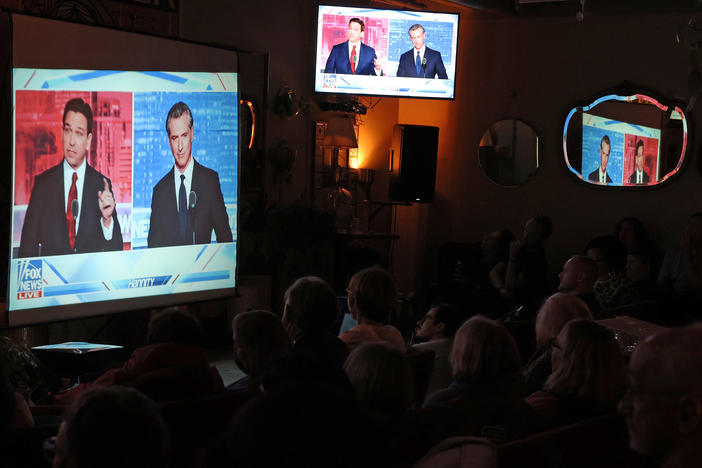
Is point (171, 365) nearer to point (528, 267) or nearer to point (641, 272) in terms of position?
point (528, 267)

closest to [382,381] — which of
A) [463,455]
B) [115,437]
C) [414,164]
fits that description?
[463,455]

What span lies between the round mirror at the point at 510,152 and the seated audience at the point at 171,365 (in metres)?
6.03

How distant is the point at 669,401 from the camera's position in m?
1.65

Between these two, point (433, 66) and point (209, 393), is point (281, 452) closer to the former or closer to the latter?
point (209, 393)

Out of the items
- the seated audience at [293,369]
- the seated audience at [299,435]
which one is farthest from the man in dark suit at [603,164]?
the seated audience at [299,435]

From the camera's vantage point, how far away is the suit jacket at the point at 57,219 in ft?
16.0

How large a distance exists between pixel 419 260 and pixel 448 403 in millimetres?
6392

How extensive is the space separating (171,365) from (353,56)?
17.4 ft

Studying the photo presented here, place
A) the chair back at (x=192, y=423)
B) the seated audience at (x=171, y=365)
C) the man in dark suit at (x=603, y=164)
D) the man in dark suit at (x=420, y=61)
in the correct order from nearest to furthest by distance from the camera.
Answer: the chair back at (x=192, y=423) → the seated audience at (x=171, y=365) → the man in dark suit at (x=420, y=61) → the man in dark suit at (x=603, y=164)

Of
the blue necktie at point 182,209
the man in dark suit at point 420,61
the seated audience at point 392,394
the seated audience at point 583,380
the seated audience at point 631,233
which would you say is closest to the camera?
the seated audience at point 392,394

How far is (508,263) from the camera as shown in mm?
7727

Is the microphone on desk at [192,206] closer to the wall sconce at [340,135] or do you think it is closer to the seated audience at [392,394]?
the wall sconce at [340,135]

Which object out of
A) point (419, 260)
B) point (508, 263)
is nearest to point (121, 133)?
point (508, 263)

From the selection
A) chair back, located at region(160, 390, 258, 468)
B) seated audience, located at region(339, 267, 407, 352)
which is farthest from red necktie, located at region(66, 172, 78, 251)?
chair back, located at region(160, 390, 258, 468)
